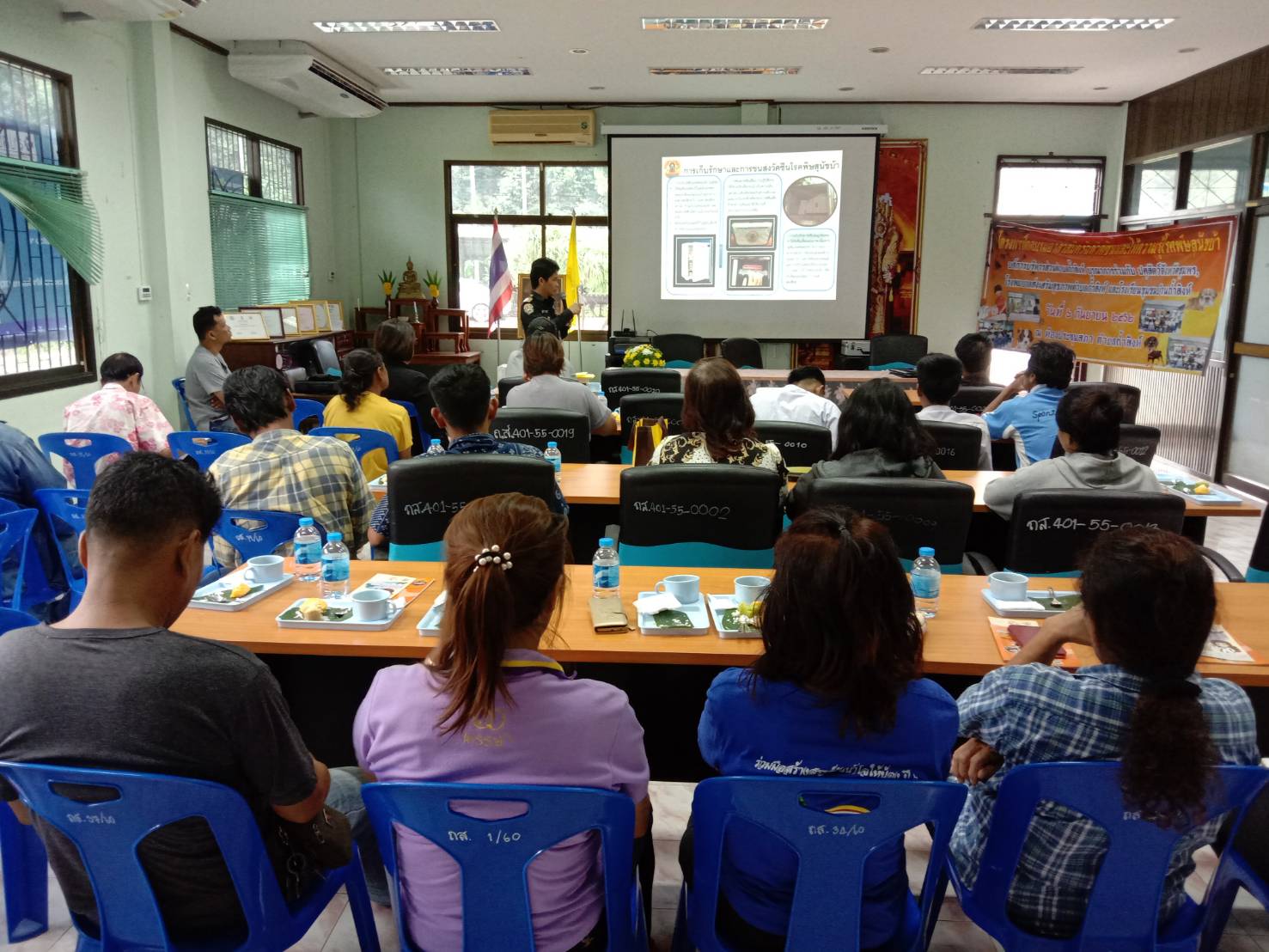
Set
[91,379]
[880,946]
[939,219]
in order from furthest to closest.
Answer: [939,219] < [91,379] < [880,946]

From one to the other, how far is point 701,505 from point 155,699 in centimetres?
165

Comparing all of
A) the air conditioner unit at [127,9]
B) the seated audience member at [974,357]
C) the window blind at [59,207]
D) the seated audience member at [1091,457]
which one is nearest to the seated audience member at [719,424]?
the seated audience member at [1091,457]

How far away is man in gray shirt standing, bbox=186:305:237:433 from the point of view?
571cm

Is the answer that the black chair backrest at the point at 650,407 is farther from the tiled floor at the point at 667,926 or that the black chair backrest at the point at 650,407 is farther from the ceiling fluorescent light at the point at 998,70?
the ceiling fluorescent light at the point at 998,70

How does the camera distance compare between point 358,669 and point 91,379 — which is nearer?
point 358,669

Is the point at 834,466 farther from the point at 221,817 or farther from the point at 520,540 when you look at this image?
the point at 221,817

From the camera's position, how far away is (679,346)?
8.37 metres

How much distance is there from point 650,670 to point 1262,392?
628 centimetres

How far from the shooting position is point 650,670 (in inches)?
90.4

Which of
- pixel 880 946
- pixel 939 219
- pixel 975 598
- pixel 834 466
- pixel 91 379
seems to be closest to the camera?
pixel 880 946

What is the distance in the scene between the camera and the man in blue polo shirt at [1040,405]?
4500 mm

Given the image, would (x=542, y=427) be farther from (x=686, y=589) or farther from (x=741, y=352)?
(x=741, y=352)

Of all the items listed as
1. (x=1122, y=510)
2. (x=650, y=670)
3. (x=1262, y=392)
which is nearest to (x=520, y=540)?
(x=650, y=670)

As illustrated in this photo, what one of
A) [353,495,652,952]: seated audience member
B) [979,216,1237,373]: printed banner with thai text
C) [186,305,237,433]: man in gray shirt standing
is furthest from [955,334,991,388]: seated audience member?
[353,495,652,952]: seated audience member
